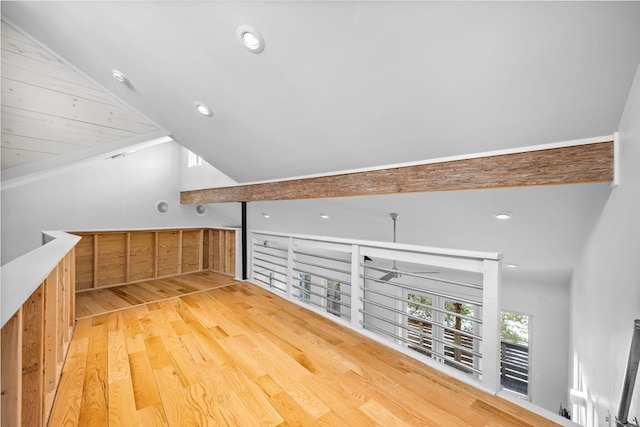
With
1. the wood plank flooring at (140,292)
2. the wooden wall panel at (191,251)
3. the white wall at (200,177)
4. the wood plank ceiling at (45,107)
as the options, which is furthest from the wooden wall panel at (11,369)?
the wooden wall panel at (191,251)

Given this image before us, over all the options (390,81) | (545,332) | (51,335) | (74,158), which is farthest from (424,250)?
(545,332)

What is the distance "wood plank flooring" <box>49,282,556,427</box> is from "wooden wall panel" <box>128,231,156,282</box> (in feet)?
8.13

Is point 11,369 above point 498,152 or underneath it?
underneath

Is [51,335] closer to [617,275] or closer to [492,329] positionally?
[492,329]

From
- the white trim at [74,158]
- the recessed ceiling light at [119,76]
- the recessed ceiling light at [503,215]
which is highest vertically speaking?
the recessed ceiling light at [119,76]

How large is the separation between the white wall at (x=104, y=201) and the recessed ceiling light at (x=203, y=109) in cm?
280

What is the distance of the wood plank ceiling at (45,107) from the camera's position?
2916 mm

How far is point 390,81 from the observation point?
1.81m

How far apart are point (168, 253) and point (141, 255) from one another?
0.45m

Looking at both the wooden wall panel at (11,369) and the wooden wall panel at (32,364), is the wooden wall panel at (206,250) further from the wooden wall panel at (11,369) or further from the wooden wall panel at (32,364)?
the wooden wall panel at (11,369)

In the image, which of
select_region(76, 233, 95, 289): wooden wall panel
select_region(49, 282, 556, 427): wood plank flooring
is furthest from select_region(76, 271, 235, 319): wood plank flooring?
select_region(49, 282, 556, 427): wood plank flooring

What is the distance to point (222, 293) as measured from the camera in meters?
3.84

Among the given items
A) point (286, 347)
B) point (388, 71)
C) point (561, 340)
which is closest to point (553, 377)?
point (561, 340)

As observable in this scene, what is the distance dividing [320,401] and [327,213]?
9.85ft
